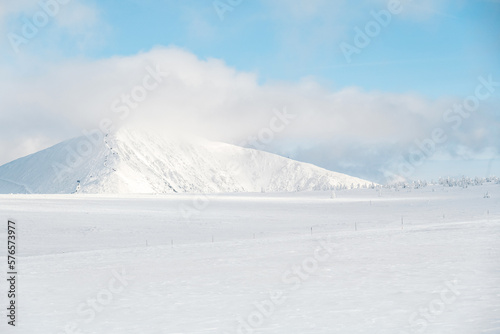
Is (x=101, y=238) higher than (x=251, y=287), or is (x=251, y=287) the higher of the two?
(x=101, y=238)

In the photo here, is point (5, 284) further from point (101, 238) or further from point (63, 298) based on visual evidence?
point (101, 238)

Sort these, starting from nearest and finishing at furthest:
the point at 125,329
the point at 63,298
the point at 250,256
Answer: the point at 125,329, the point at 63,298, the point at 250,256

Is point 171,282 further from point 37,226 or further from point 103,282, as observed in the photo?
point 37,226

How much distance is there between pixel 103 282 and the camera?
19656 mm

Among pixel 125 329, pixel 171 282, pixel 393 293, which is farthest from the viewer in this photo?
pixel 171 282

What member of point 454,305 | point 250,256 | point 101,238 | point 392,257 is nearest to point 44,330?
point 454,305

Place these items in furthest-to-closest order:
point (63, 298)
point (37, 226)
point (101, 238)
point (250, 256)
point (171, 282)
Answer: point (37, 226)
point (101, 238)
point (250, 256)
point (171, 282)
point (63, 298)

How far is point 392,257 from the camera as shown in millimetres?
22750

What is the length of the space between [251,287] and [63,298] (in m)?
6.60

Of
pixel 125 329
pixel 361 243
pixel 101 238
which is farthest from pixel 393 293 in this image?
pixel 101 238

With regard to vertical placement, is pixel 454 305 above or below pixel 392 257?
below

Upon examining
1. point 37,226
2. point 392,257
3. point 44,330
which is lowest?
Result: point 44,330

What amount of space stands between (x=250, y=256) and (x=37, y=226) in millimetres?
26356

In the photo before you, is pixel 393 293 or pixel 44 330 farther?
pixel 393 293
